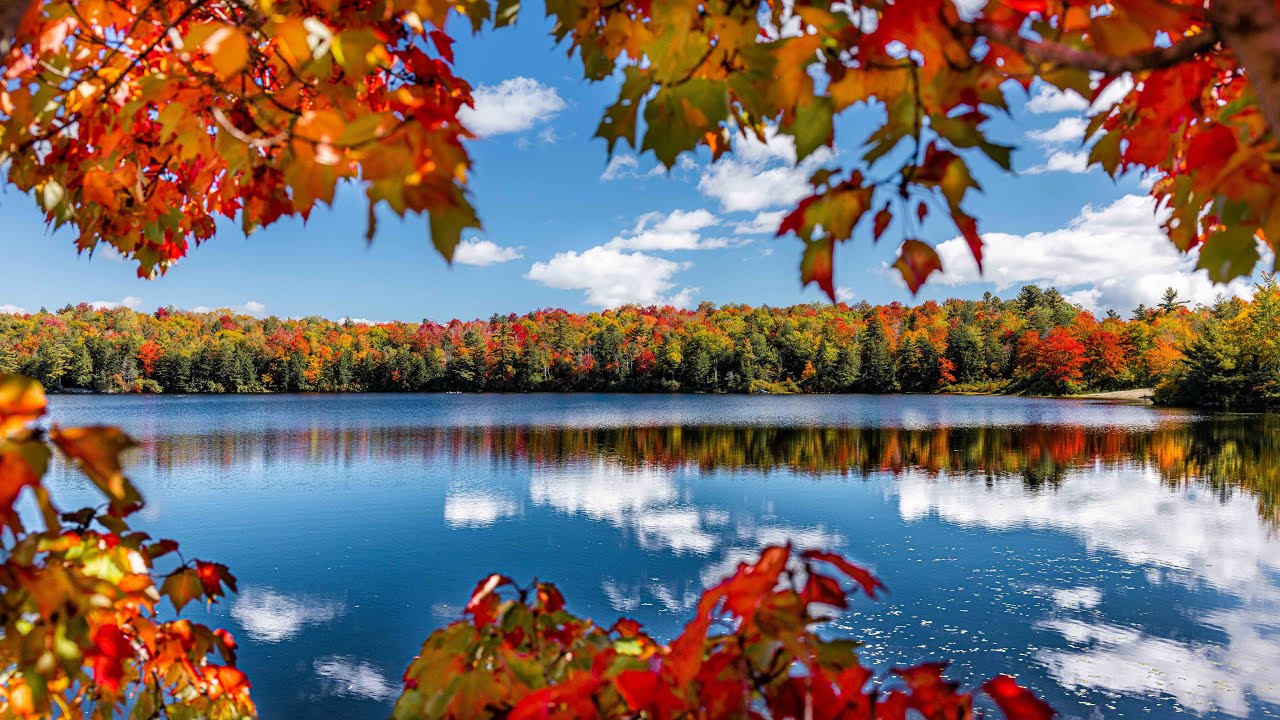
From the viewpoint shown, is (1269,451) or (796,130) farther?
(1269,451)

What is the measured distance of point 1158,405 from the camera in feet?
127

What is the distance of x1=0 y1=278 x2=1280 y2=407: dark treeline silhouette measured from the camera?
5644 cm

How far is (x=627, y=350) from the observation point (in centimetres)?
Result: 7175

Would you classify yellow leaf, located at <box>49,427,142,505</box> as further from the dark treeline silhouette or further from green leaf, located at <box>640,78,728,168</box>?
the dark treeline silhouette

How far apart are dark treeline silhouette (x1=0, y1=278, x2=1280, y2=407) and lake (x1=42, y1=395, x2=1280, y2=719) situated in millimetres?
40885

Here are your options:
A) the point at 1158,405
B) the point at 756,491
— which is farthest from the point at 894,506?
the point at 1158,405

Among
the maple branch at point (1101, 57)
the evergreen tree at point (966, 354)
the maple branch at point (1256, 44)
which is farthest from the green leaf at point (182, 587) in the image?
the evergreen tree at point (966, 354)

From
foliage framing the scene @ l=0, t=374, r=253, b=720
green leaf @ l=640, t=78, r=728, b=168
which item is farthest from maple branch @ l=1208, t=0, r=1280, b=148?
foliage framing the scene @ l=0, t=374, r=253, b=720

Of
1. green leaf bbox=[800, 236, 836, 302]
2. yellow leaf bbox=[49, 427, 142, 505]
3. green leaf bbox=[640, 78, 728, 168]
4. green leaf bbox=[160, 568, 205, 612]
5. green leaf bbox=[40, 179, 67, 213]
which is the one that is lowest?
green leaf bbox=[160, 568, 205, 612]

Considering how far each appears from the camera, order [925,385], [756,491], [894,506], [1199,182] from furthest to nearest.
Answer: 1. [925,385]
2. [756,491]
3. [894,506]
4. [1199,182]

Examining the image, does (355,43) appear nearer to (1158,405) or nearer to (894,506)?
(894,506)

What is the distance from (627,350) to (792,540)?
65.7 m

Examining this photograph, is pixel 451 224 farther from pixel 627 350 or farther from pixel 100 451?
pixel 627 350

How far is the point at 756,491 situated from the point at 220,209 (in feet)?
40.3
